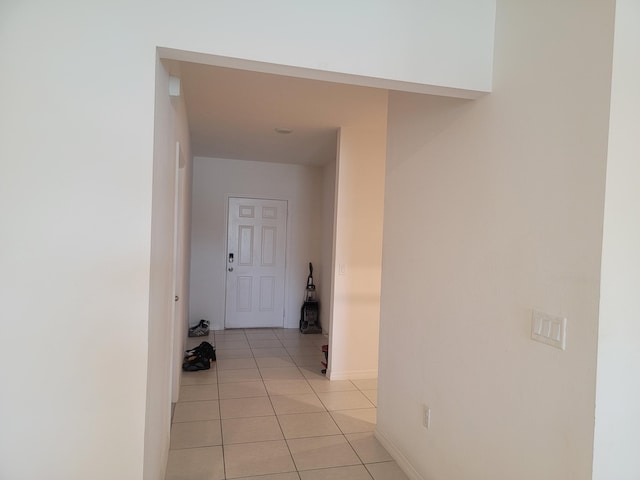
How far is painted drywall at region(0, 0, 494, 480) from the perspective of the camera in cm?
130

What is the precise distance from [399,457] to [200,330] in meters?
3.63

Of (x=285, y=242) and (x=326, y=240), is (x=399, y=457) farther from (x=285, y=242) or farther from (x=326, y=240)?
(x=285, y=242)

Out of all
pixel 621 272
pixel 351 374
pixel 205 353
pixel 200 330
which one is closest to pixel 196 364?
pixel 205 353

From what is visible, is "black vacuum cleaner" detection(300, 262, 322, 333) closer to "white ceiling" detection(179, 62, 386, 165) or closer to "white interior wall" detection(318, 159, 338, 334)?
"white interior wall" detection(318, 159, 338, 334)

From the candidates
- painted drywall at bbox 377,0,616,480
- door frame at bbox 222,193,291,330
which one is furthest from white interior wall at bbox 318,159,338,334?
painted drywall at bbox 377,0,616,480

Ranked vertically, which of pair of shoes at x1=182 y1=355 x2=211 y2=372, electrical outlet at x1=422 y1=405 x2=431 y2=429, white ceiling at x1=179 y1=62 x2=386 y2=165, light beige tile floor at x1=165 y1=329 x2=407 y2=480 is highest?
white ceiling at x1=179 y1=62 x2=386 y2=165

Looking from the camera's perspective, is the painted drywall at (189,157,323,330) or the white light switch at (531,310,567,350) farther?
the painted drywall at (189,157,323,330)

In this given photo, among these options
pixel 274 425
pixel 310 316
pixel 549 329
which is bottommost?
pixel 274 425

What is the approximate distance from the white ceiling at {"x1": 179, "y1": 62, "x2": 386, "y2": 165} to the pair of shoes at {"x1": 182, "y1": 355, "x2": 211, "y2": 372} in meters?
2.41

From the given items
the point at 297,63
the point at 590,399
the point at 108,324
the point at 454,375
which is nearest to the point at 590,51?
the point at 297,63

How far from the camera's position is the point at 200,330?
17.7ft

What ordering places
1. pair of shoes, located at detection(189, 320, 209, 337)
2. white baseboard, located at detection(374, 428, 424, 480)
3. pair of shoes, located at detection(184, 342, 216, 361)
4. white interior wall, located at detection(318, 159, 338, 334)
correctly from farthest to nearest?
white interior wall, located at detection(318, 159, 338, 334)
pair of shoes, located at detection(189, 320, 209, 337)
pair of shoes, located at detection(184, 342, 216, 361)
white baseboard, located at detection(374, 428, 424, 480)

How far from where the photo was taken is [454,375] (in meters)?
1.97

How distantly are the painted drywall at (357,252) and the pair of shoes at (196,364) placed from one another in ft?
4.15
